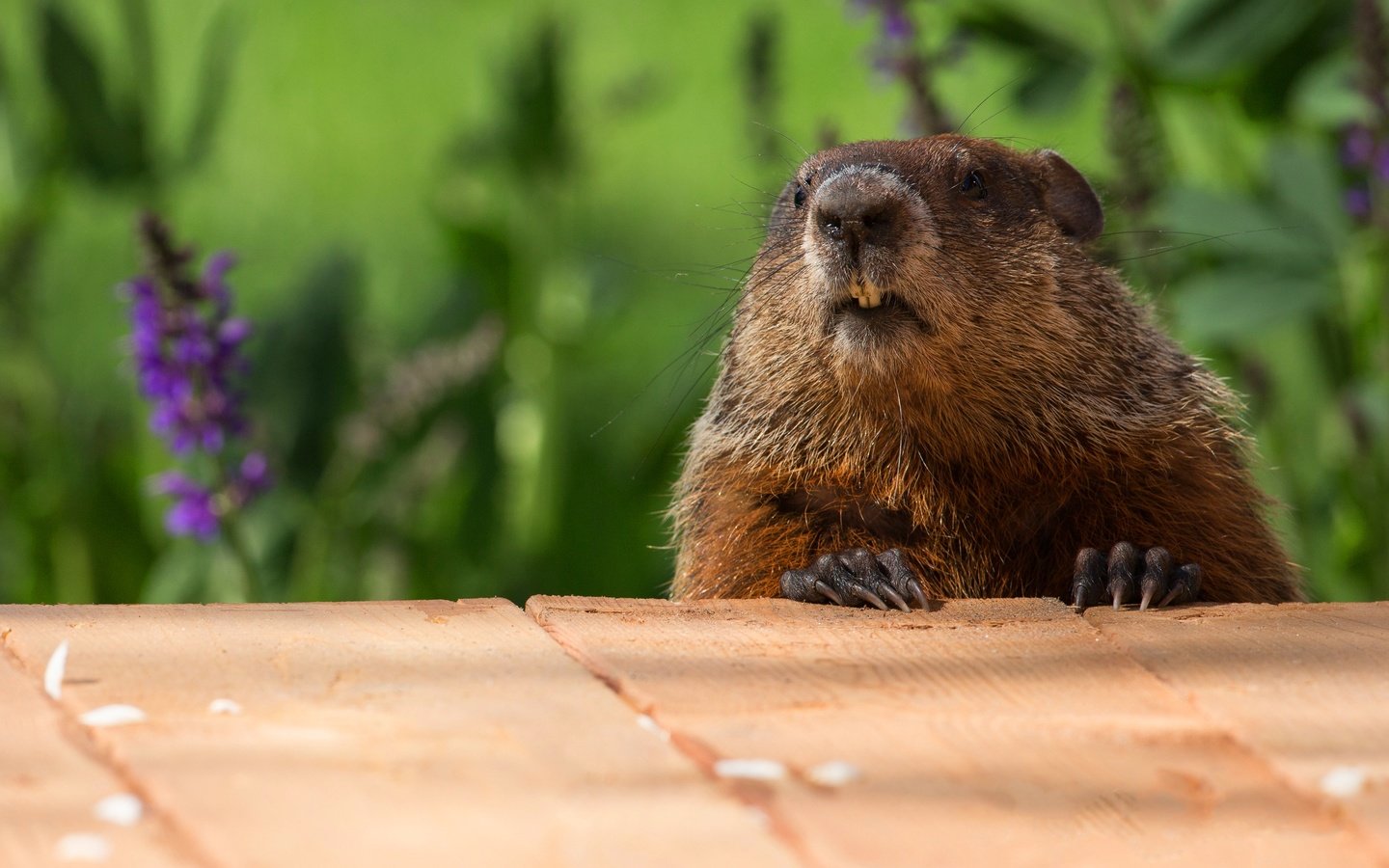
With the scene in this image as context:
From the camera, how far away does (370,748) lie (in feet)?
5.62

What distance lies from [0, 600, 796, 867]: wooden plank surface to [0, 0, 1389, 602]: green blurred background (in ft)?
5.65

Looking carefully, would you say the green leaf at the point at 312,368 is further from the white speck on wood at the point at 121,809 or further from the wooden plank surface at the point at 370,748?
the white speck on wood at the point at 121,809

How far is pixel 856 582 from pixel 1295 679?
2.53 ft

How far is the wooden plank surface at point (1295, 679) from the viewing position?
67.1 inches

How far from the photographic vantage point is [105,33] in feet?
25.3

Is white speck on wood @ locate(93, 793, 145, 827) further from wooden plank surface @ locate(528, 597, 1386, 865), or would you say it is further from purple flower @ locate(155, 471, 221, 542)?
purple flower @ locate(155, 471, 221, 542)

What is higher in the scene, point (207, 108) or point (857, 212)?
point (207, 108)

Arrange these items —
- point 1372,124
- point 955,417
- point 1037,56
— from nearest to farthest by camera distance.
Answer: point 955,417 < point 1372,124 < point 1037,56

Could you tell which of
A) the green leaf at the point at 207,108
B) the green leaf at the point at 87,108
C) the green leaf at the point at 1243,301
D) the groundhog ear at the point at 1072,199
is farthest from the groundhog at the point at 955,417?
the green leaf at the point at 87,108

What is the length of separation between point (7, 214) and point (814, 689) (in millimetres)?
3997

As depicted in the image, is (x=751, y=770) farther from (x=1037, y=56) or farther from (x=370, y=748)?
(x=1037, y=56)

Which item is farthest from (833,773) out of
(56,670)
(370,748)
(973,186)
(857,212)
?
(973,186)

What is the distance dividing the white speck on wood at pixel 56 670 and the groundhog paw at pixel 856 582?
3.70ft

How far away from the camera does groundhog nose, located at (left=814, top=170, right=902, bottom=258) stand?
2730 millimetres
